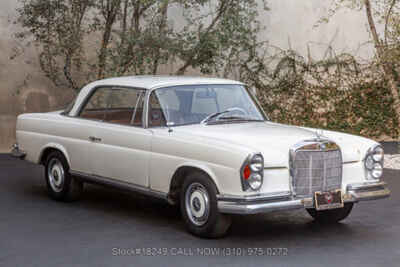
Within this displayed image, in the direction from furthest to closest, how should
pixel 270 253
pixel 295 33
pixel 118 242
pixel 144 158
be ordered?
pixel 295 33
pixel 144 158
pixel 118 242
pixel 270 253

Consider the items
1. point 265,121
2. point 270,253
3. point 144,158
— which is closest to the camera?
point 270,253

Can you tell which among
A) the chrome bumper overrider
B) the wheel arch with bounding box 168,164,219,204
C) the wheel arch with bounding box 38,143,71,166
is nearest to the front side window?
the wheel arch with bounding box 38,143,71,166

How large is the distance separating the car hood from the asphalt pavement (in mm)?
859

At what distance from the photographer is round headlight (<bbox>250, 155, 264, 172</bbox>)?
6707 millimetres

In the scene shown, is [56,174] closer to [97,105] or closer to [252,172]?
[97,105]

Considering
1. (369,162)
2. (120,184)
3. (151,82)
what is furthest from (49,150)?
(369,162)

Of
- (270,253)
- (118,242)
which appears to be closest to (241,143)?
(270,253)

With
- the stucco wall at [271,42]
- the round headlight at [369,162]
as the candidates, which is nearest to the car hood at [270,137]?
the round headlight at [369,162]

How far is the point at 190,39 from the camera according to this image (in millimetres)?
14305

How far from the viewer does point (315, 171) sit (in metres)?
7.06

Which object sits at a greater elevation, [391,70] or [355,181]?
[391,70]

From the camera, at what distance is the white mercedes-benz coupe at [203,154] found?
22.4 ft

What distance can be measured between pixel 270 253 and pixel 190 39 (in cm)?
822

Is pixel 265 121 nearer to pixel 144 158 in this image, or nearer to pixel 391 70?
pixel 144 158
